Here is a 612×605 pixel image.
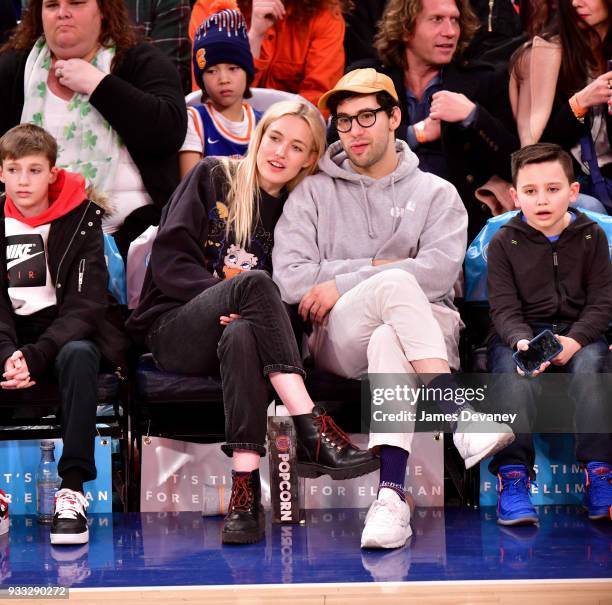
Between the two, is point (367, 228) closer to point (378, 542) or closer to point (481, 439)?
point (481, 439)

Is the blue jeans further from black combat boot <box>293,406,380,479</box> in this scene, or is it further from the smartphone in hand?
black combat boot <box>293,406,380,479</box>

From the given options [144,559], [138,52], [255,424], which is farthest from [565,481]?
[138,52]

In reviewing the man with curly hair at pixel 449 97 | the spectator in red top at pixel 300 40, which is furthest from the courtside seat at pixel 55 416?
the spectator in red top at pixel 300 40

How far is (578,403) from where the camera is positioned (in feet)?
Result: 10.1

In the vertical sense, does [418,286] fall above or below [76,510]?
above

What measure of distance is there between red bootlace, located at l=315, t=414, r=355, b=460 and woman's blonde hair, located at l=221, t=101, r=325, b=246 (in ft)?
2.37

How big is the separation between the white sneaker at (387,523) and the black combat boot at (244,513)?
28 centimetres

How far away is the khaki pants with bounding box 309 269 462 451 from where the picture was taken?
3.00 m

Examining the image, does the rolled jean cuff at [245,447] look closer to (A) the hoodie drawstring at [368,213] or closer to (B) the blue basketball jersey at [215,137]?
(A) the hoodie drawstring at [368,213]

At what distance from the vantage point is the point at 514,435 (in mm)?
2992

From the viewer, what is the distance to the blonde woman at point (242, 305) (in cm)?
292

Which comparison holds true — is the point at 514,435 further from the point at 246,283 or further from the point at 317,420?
the point at 246,283

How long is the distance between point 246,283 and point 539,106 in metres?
1.53

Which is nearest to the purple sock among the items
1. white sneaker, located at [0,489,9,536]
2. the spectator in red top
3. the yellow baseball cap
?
white sneaker, located at [0,489,9,536]
